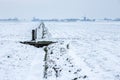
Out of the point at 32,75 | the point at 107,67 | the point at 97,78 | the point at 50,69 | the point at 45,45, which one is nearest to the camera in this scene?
the point at 97,78

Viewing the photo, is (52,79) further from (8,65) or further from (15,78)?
(8,65)

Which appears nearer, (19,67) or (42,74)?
(42,74)

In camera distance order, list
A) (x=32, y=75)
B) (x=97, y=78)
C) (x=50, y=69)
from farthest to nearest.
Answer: (x=50, y=69) < (x=32, y=75) < (x=97, y=78)

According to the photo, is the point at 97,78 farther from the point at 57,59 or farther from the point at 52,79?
A: the point at 57,59

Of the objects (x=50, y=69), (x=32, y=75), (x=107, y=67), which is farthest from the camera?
(x=107, y=67)

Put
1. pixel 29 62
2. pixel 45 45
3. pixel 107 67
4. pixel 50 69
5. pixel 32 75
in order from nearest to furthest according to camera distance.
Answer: pixel 32 75 → pixel 50 69 → pixel 107 67 → pixel 29 62 → pixel 45 45

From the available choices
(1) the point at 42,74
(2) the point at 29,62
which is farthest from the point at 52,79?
(2) the point at 29,62

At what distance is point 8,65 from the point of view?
10.7m

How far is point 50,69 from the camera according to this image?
9.50 meters

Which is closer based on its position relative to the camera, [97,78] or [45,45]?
[97,78]

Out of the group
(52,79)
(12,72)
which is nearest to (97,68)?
(52,79)

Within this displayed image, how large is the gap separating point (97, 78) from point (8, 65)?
4.24 meters

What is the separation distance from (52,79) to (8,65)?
324cm

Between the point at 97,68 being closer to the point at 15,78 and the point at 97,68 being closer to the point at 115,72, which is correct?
the point at 115,72
